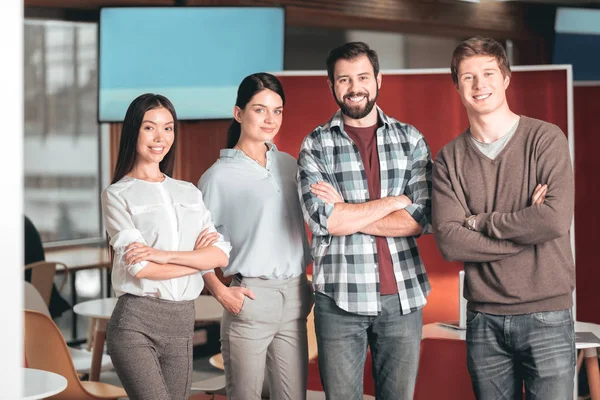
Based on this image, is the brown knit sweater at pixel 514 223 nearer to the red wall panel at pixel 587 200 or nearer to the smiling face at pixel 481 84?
the smiling face at pixel 481 84

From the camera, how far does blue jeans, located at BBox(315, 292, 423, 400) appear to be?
252 cm

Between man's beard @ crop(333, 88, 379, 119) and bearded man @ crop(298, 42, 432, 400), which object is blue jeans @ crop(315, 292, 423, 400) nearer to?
bearded man @ crop(298, 42, 432, 400)

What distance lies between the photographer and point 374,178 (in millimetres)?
2643

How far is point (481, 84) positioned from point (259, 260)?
3.24 feet

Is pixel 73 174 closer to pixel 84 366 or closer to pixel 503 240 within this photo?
pixel 84 366

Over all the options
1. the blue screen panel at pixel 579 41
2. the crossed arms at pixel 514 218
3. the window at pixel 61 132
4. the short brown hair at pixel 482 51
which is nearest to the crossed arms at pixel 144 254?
the crossed arms at pixel 514 218

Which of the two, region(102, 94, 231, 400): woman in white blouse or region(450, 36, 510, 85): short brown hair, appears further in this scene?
region(450, 36, 510, 85): short brown hair

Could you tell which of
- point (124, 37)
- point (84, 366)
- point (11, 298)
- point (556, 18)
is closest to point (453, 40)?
point (556, 18)

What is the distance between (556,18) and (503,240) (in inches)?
225

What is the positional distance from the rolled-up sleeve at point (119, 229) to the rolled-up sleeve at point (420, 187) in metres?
0.93

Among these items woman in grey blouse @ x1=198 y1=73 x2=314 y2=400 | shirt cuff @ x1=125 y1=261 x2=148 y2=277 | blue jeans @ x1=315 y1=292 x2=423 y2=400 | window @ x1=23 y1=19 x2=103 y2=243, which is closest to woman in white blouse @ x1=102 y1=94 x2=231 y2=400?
shirt cuff @ x1=125 y1=261 x2=148 y2=277

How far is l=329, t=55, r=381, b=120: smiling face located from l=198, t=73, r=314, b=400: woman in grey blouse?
0.27 meters

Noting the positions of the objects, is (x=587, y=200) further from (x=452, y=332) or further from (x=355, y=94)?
(x=355, y=94)

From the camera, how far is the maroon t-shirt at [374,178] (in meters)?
2.54
